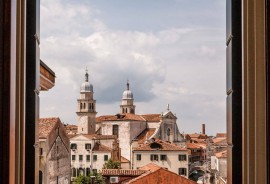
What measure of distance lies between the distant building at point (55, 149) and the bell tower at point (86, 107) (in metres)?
22.5

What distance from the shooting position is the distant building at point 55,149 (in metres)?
13.1

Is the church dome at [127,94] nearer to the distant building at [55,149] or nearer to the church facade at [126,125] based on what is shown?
the church facade at [126,125]

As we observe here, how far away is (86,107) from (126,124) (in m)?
5.03

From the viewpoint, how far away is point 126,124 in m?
36.3

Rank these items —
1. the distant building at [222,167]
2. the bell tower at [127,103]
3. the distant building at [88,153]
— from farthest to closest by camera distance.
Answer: the bell tower at [127,103] → the distant building at [88,153] → the distant building at [222,167]

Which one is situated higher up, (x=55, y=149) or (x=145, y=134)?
(x=145, y=134)

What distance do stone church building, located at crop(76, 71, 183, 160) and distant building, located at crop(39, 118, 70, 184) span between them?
61.8 feet

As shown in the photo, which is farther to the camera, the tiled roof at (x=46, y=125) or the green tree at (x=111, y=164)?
the green tree at (x=111, y=164)

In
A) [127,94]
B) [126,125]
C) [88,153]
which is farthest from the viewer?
[127,94]

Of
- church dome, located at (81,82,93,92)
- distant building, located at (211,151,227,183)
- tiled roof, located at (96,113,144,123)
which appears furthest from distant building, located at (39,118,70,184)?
church dome, located at (81,82,93,92)

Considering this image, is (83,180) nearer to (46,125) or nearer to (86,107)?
(46,125)

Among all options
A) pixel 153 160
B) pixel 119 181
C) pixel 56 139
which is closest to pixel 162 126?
pixel 153 160

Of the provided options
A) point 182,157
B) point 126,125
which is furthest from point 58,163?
point 126,125

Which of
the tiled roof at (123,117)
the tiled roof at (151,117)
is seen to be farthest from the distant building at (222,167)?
the tiled roof at (151,117)
